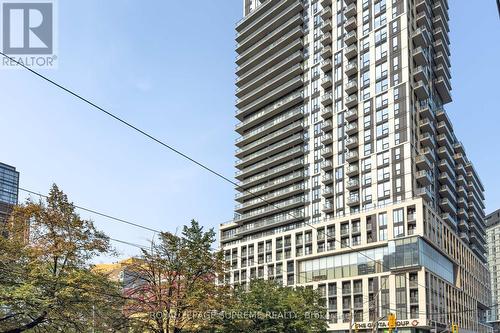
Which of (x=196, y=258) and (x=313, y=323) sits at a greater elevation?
(x=196, y=258)

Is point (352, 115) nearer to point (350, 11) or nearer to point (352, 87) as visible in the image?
point (352, 87)

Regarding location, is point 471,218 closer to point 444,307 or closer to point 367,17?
point 444,307

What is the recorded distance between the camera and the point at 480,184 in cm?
14300

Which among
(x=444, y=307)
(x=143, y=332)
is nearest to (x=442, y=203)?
(x=444, y=307)

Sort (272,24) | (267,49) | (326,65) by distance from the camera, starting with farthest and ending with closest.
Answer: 1. (272,24)
2. (267,49)
3. (326,65)

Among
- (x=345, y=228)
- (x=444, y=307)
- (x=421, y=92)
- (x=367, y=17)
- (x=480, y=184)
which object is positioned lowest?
(x=444, y=307)

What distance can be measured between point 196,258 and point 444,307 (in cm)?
6496

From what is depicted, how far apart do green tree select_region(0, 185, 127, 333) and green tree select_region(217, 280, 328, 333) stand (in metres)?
11.6

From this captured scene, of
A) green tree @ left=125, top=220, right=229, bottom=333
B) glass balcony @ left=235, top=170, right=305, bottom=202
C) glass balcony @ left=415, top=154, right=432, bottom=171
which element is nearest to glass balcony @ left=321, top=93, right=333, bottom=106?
glass balcony @ left=235, top=170, right=305, bottom=202

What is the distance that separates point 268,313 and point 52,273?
22.3 meters

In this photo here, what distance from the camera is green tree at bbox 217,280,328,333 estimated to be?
A: 38.1 meters

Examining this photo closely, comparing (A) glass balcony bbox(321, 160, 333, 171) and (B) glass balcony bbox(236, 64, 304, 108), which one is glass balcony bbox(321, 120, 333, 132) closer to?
(A) glass balcony bbox(321, 160, 333, 171)

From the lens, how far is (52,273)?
2500 centimetres

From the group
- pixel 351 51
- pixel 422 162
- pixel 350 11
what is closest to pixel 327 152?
pixel 422 162
